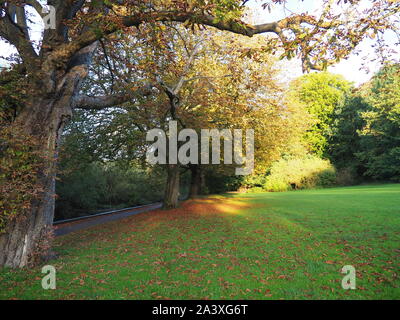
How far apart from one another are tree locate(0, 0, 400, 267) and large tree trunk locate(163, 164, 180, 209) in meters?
8.12

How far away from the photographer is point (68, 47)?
6.07 metres

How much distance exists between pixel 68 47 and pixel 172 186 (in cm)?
1035

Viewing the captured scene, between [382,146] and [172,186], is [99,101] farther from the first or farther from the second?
[382,146]

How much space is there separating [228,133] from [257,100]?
2.29m

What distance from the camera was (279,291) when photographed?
4301mm

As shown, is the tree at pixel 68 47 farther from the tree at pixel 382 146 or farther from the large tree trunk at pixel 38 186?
the tree at pixel 382 146

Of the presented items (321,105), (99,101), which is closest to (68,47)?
(99,101)

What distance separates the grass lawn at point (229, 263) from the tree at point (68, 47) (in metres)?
1.18

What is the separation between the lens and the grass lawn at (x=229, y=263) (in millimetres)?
4332

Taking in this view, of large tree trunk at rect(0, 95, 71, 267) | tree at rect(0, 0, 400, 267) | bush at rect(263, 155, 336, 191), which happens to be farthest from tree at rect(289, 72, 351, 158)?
large tree trunk at rect(0, 95, 71, 267)

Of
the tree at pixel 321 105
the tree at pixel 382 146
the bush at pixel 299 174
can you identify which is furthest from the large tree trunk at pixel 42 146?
the tree at pixel 321 105

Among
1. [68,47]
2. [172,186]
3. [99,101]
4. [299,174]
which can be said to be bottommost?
[172,186]

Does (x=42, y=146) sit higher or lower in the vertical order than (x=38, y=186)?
higher

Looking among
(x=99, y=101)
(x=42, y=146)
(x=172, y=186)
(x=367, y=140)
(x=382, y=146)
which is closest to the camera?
(x=42, y=146)
